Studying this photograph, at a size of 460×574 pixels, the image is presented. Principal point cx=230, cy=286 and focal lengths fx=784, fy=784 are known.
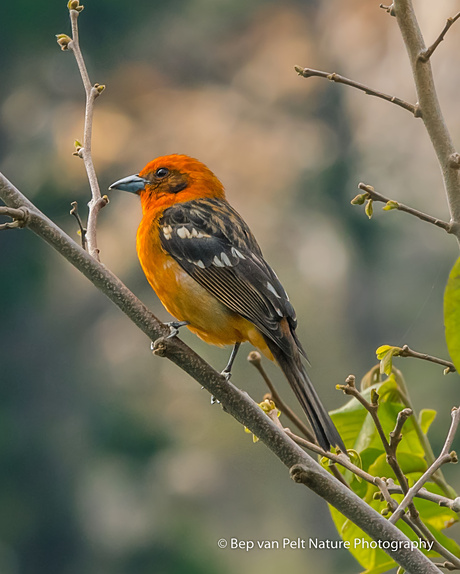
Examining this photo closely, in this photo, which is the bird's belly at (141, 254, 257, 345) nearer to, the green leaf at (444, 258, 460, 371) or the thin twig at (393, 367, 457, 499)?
the thin twig at (393, 367, 457, 499)

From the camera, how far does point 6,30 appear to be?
4.73 metres

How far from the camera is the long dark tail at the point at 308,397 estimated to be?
1.22m

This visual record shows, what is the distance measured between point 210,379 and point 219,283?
0.42 m

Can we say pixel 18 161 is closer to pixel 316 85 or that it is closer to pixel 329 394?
pixel 316 85

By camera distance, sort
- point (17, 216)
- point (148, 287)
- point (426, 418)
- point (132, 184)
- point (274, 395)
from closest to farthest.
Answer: point (17, 216) < point (274, 395) < point (426, 418) < point (132, 184) < point (148, 287)

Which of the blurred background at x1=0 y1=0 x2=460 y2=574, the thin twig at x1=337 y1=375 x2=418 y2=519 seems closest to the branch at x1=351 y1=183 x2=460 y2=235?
the thin twig at x1=337 y1=375 x2=418 y2=519

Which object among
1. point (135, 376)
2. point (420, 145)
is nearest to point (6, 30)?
point (135, 376)

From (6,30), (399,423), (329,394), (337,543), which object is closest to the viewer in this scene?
(399,423)

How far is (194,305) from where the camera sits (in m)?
1.49

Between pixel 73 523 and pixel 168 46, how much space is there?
282 centimetres

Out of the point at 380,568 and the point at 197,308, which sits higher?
the point at 197,308

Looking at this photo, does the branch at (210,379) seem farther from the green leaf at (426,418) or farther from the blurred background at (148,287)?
the blurred background at (148,287)

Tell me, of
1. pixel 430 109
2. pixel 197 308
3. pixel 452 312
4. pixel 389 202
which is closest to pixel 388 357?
pixel 452 312

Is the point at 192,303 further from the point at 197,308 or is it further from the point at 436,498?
the point at 436,498
